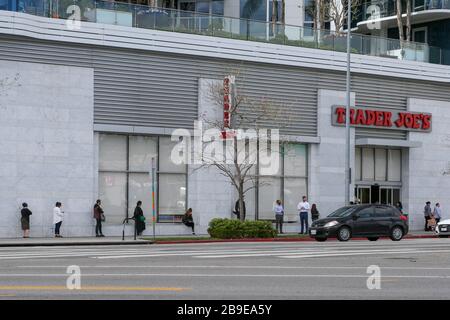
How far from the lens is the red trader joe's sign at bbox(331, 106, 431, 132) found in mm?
46406

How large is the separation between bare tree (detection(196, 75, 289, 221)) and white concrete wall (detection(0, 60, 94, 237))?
585 cm

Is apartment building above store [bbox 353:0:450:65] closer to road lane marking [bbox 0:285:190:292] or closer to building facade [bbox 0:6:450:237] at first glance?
building facade [bbox 0:6:450:237]

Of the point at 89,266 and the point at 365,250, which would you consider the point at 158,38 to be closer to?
the point at 365,250

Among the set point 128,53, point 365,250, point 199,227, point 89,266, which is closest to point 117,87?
point 128,53

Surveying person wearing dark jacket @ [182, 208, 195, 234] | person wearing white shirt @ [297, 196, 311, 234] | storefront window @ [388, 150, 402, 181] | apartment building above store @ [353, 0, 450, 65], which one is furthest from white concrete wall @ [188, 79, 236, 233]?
apartment building above store @ [353, 0, 450, 65]

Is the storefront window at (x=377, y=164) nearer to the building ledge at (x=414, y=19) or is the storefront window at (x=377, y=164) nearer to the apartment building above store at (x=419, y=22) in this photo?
the apartment building above store at (x=419, y=22)

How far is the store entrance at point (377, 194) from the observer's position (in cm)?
4816

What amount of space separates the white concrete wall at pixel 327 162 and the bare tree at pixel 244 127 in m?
2.60

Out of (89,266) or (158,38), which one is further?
(158,38)

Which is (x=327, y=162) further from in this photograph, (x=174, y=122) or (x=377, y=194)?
(x=174, y=122)

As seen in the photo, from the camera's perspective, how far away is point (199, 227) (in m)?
41.8

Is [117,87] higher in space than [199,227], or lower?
higher

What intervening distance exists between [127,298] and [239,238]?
23845 mm

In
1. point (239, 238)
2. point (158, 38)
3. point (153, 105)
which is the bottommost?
point (239, 238)
